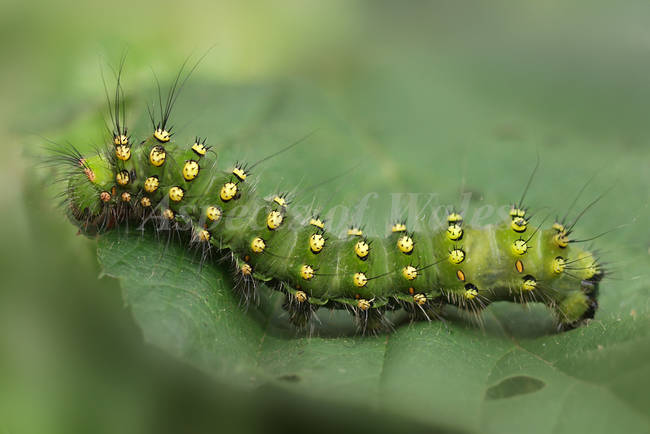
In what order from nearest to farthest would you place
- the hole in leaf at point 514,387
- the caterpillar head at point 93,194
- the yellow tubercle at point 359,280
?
the hole in leaf at point 514,387 → the caterpillar head at point 93,194 → the yellow tubercle at point 359,280

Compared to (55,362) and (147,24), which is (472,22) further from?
(55,362)

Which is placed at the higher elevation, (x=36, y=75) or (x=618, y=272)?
(x=36, y=75)

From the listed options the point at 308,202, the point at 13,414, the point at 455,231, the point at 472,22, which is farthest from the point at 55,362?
the point at 472,22

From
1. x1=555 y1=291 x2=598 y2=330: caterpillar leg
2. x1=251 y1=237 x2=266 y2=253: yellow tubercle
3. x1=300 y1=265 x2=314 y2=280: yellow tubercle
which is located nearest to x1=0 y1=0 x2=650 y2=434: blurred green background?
x1=555 y1=291 x2=598 y2=330: caterpillar leg

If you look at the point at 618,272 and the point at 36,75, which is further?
the point at 36,75

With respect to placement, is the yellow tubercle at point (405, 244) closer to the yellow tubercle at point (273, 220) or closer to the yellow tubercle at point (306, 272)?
the yellow tubercle at point (306, 272)

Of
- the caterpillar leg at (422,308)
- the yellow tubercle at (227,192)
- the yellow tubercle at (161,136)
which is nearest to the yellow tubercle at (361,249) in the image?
the caterpillar leg at (422,308)
